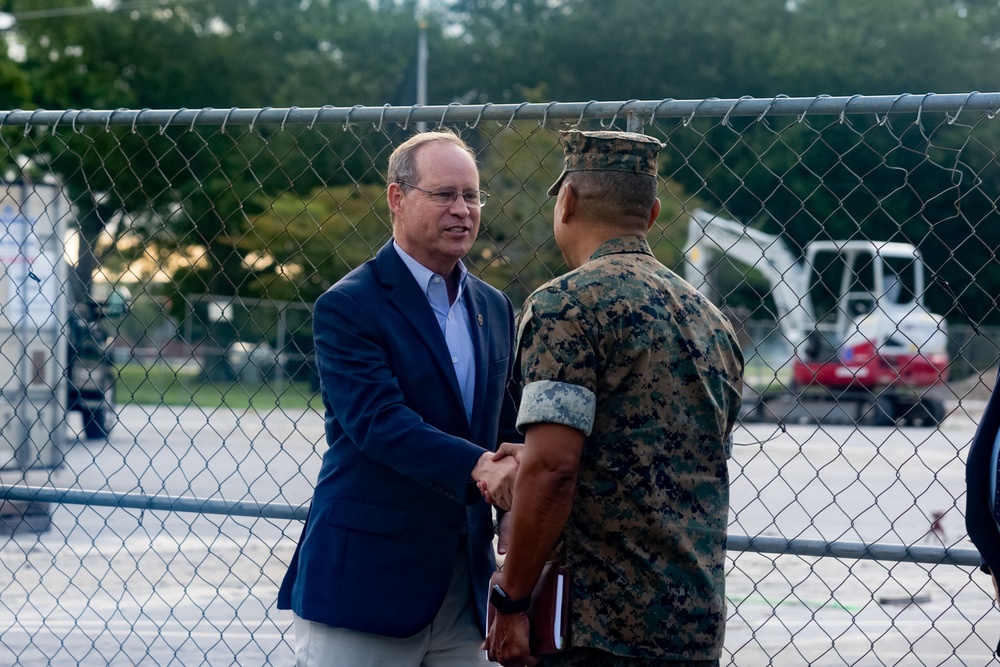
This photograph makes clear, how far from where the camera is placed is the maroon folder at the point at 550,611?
2.62 metres

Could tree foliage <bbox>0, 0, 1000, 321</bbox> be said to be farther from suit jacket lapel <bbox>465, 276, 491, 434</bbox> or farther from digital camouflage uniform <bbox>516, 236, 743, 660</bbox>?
digital camouflage uniform <bbox>516, 236, 743, 660</bbox>

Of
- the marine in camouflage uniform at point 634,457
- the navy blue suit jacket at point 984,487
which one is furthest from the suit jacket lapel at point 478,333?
the navy blue suit jacket at point 984,487

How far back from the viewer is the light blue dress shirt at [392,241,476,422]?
3201 millimetres

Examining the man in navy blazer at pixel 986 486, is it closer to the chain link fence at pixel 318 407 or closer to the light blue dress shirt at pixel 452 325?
the chain link fence at pixel 318 407

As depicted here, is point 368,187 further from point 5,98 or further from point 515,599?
point 515,599

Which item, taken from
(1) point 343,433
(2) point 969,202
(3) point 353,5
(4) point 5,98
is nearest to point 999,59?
(2) point 969,202

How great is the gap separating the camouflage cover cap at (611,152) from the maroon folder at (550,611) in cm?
93

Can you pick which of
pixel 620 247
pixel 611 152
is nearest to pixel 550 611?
pixel 620 247

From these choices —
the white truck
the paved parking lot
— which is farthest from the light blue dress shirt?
the white truck

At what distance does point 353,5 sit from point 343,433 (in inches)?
1806

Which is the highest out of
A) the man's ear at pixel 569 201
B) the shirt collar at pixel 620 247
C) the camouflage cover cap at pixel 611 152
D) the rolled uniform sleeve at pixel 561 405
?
the camouflage cover cap at pixel 611 152

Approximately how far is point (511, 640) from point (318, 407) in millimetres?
22029

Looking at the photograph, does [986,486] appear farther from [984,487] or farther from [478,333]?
[478,333]

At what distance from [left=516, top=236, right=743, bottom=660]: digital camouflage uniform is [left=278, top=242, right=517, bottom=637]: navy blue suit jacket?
1.31 feet
